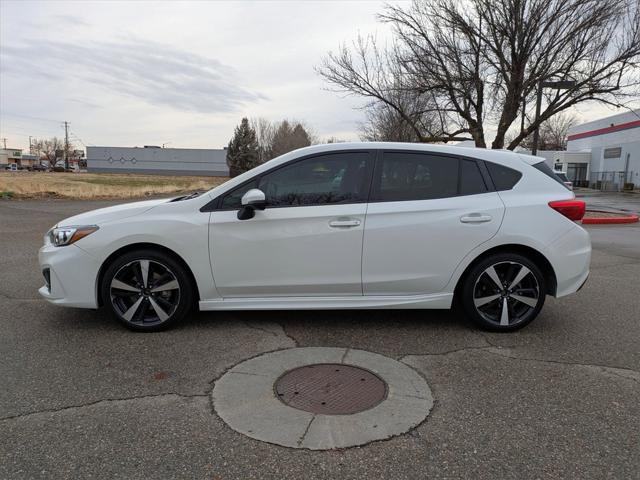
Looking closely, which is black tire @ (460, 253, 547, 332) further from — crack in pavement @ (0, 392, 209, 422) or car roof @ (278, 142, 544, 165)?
crack in pavement @ (0, 392, 209, 422)

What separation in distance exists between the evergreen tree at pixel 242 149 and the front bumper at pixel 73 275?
77.1 m

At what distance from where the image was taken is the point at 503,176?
4566mm

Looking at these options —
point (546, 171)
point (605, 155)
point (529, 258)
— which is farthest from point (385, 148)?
point (605, 155)

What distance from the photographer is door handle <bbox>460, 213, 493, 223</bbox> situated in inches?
172

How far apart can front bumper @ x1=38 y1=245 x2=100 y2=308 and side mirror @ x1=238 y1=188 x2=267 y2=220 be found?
4.41 ft

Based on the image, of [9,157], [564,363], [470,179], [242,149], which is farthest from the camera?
[9,157]

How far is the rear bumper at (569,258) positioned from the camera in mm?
4453

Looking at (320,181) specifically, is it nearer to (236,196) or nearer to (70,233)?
(236,196)

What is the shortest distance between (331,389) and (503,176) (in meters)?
2.56

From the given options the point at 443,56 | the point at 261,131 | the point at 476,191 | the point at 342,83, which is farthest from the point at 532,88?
the point at 261,131

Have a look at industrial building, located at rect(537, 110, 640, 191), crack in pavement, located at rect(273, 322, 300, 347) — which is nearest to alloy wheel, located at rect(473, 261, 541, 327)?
crack in pavement, located at rect(273, 322, 300, 347)

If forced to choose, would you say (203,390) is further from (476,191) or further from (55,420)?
(476,191)

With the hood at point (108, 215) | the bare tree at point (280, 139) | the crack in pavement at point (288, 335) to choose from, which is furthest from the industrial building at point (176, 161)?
the crack in pavement at point (288, 335)

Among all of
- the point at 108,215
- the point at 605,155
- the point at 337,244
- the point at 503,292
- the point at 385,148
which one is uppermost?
the point at 605,155
